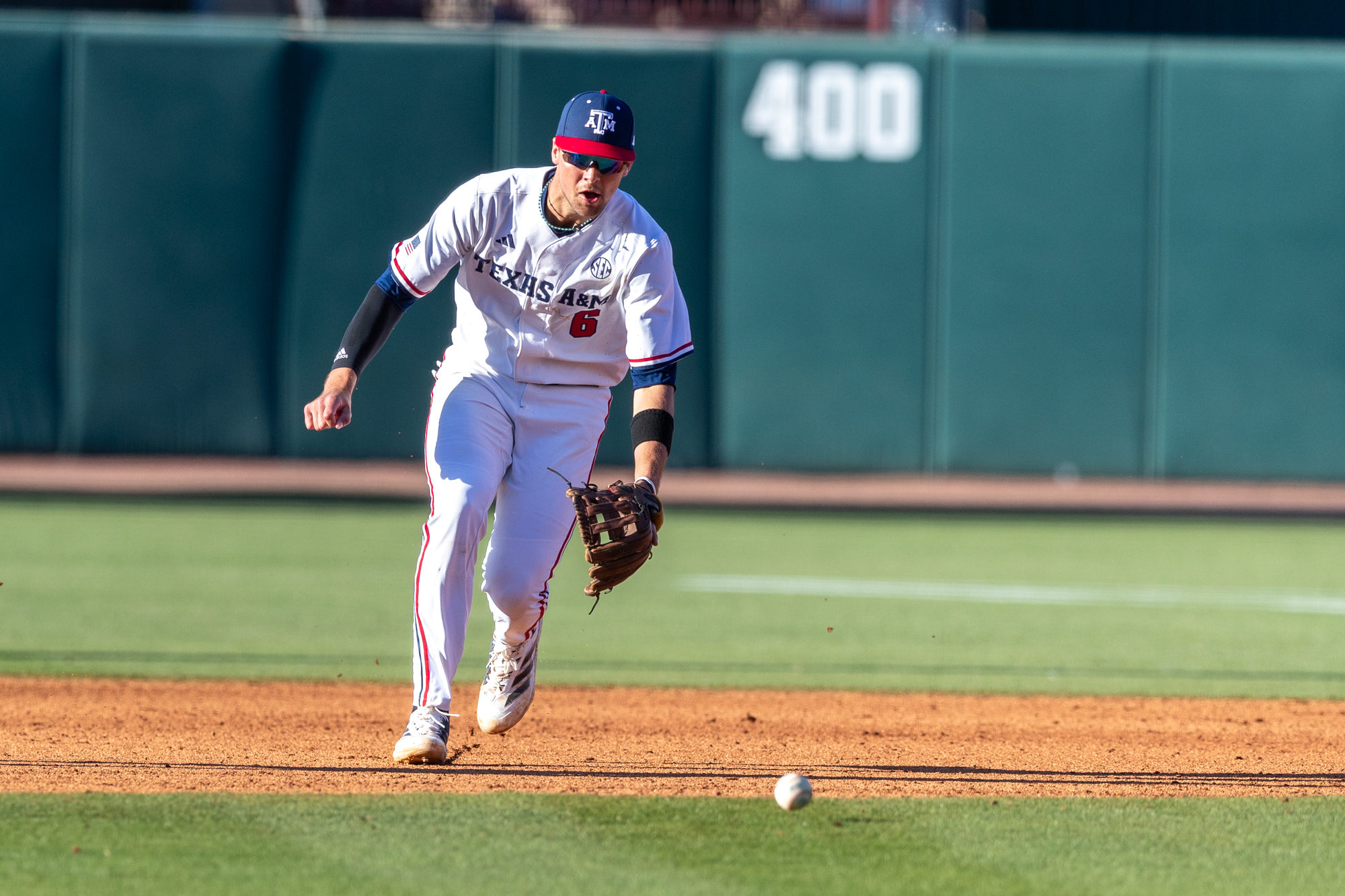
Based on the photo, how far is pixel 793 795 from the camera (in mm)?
4320

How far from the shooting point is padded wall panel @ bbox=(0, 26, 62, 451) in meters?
16.3

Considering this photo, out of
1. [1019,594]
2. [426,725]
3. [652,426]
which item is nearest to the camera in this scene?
[426,725]

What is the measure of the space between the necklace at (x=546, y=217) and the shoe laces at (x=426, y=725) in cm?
150

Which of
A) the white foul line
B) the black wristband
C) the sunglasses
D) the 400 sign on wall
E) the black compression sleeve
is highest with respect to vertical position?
the 400 sign on wall

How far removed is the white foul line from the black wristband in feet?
16.1

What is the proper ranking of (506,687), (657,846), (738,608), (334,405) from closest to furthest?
(657,846) → (334,405) → (506,687) → (738,608)

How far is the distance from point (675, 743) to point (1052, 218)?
40.3ft

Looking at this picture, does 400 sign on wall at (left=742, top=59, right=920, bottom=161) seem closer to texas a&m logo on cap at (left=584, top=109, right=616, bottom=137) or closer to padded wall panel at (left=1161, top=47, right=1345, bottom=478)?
padded wall panel at (left=1161, top=47, right=1345, bottom=478)

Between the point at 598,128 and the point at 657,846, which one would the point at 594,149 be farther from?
the point at 657,846

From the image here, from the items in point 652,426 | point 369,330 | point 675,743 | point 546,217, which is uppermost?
point 546,217

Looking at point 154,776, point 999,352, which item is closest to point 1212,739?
point 154,776

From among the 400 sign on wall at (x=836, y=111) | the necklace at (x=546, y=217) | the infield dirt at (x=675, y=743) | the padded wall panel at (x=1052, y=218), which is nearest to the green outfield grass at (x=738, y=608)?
the infield dirt at (x=675, y=743)

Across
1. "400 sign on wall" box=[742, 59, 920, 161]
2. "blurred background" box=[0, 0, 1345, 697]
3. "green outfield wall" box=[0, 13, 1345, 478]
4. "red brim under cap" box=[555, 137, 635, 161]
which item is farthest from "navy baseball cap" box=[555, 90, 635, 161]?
"400 sign on wall" box=[742, 59, 920, 161]

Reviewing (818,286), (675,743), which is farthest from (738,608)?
(818,286)
